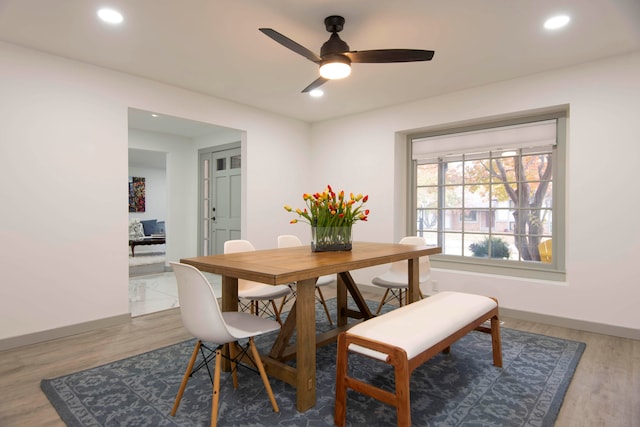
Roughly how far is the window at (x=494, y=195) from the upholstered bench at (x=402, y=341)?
6.61 feet

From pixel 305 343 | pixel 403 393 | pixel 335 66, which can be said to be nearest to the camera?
pixel 403 393

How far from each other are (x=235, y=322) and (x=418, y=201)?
134 inches

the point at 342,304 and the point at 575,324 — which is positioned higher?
the point at 342,304

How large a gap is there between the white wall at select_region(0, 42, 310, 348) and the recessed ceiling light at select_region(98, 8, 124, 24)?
38.1 inches

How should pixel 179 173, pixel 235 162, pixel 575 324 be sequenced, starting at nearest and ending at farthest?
pixel 575 324 → pixel 235 162 → pixel 179 173

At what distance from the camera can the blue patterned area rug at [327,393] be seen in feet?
6.38

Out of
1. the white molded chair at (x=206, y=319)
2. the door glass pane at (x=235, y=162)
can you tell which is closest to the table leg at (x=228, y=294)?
the white molded chair at (x=206, y=319)

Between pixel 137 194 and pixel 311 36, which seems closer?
pixel 311 36

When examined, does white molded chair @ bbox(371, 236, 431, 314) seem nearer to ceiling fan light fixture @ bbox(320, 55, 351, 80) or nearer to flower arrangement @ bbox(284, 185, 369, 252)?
flower arrangement @ bbox(284, 185, 369, 252)

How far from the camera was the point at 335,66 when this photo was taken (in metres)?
2.53

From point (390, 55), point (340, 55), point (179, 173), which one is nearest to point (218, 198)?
point (179, 173)

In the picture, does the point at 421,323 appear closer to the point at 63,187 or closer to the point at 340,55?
the point at 340,55

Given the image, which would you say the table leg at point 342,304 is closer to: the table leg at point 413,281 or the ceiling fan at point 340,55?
the table leg at point 413,281

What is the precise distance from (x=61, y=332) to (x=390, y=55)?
11.5ft
